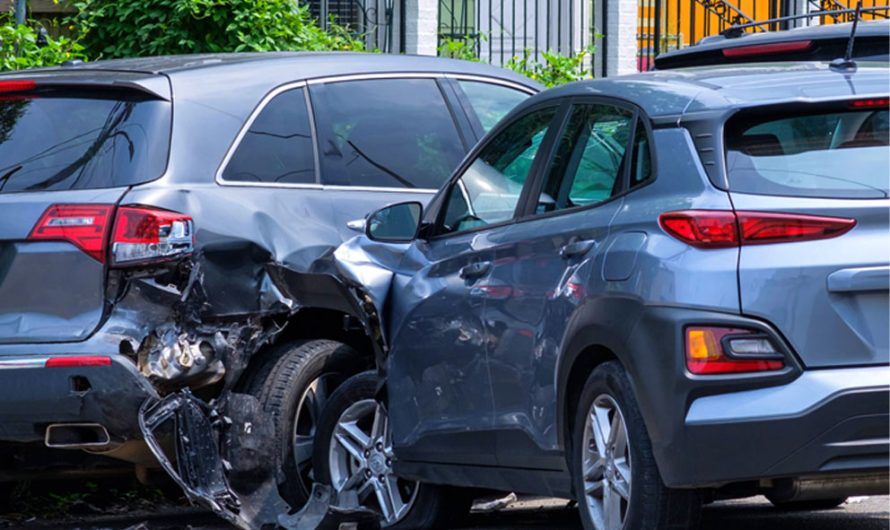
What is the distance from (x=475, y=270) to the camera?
6684 millimetres

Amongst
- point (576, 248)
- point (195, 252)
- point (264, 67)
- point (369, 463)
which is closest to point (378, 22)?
point (264, 67)

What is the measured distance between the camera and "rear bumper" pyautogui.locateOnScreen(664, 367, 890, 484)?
16.6 feet

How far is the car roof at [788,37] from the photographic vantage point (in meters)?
7.00

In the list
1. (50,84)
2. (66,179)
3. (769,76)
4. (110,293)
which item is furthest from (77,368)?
(769,76)

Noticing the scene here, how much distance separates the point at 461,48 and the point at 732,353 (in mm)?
9728

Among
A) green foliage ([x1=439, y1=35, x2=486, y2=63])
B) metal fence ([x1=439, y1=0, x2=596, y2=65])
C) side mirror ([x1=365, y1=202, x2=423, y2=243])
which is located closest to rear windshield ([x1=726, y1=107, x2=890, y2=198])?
side mirror ([x1=365, y1=202, x2=423, y2=243])

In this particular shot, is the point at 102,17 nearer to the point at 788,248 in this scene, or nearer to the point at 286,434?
the point at 286,434

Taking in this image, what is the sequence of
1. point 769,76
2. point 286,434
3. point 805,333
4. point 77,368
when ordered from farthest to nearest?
point 286,434 < point 77,368 < point 769,76 < point 805,333

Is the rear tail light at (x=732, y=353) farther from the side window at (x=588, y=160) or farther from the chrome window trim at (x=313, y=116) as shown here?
the chrome window trim at (x=313, y=116)

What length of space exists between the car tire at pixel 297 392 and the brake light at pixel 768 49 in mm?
2084

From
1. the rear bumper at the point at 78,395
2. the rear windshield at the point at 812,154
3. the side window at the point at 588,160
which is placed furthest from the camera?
the rear bumper at the point at 78,395

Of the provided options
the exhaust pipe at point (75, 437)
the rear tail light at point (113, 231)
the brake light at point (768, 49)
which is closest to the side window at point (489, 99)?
the brake light at point (768, 49)

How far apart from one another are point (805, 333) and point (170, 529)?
12.1 ft

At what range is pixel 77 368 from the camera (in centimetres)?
684
